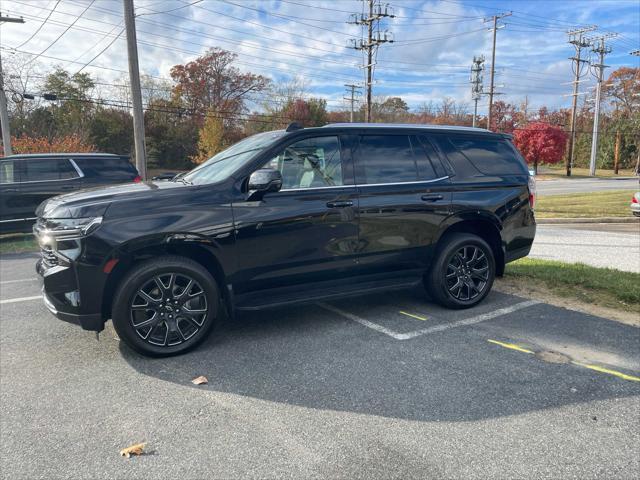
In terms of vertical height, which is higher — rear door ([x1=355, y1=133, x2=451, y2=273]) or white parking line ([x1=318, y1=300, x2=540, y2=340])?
rear door ([x1=355, y1=133, x2=451, y2=273])

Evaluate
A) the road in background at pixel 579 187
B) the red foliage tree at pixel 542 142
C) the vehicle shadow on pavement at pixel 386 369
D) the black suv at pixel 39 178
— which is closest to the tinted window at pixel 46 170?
the black suv at pixel 39 178

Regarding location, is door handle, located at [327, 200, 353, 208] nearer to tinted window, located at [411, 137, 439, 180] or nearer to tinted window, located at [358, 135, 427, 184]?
tinted window, located at [358, 135, 427, 184]

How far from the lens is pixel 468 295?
5039 millimetres

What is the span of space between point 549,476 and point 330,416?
1.26m

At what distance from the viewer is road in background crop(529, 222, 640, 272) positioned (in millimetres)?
8141

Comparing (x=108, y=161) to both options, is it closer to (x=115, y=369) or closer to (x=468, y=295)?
(x=115, y=369)

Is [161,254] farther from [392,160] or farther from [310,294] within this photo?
[392,160]

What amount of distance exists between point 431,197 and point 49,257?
141 inches

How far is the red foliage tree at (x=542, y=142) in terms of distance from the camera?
51750 millimetres

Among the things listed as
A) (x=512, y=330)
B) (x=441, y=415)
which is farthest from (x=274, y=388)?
(x=512, y=330)

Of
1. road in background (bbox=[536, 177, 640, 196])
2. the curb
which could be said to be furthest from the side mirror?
road in background (bbox=[536, 177, 640, 196])

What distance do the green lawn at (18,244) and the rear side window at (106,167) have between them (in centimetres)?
199

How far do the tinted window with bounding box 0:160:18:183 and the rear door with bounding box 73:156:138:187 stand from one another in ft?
4.09

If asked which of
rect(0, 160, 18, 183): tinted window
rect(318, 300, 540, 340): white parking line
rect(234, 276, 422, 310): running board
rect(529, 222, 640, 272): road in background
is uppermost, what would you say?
rect(0, 160, 18, 183): tinted window
